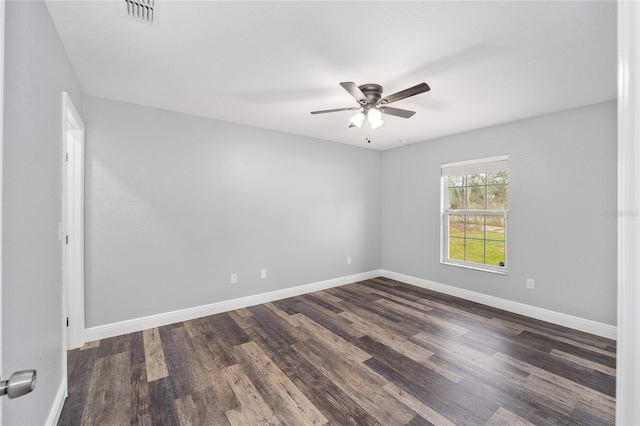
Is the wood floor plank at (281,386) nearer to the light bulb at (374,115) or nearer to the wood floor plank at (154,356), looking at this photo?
the wood floor plank at (154,356)

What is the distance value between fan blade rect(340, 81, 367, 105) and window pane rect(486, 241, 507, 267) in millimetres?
2802

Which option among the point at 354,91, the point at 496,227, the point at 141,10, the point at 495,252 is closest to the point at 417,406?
the point at 354,91

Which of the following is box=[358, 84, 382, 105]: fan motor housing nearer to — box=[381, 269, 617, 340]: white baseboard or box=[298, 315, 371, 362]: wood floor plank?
box=[298, 315, 371, 362]: wood floor plank

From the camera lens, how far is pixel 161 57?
221 centimetres

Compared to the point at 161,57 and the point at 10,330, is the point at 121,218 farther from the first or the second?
the point at 10,330

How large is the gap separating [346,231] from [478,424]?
3408 millimetres

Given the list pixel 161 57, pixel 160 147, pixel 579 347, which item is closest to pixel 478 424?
pixel 579 347

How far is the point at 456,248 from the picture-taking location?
4.42 metres

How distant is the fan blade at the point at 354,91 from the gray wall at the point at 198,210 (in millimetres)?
1907

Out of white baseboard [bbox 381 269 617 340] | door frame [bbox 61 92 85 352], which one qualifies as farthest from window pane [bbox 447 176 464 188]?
door frame [bbox 61 92 85 352]

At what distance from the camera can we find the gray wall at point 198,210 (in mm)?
2990

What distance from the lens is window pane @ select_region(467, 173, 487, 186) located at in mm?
4105

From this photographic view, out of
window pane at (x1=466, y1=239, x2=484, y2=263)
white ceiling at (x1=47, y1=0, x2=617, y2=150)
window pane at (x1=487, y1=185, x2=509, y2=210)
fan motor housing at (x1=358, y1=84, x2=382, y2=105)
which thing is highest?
white ceiling at (x1=47, y1=0, x2=617, y2=150)

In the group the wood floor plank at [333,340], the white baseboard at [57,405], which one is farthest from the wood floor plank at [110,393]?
the wood floor plank at [333,340]
